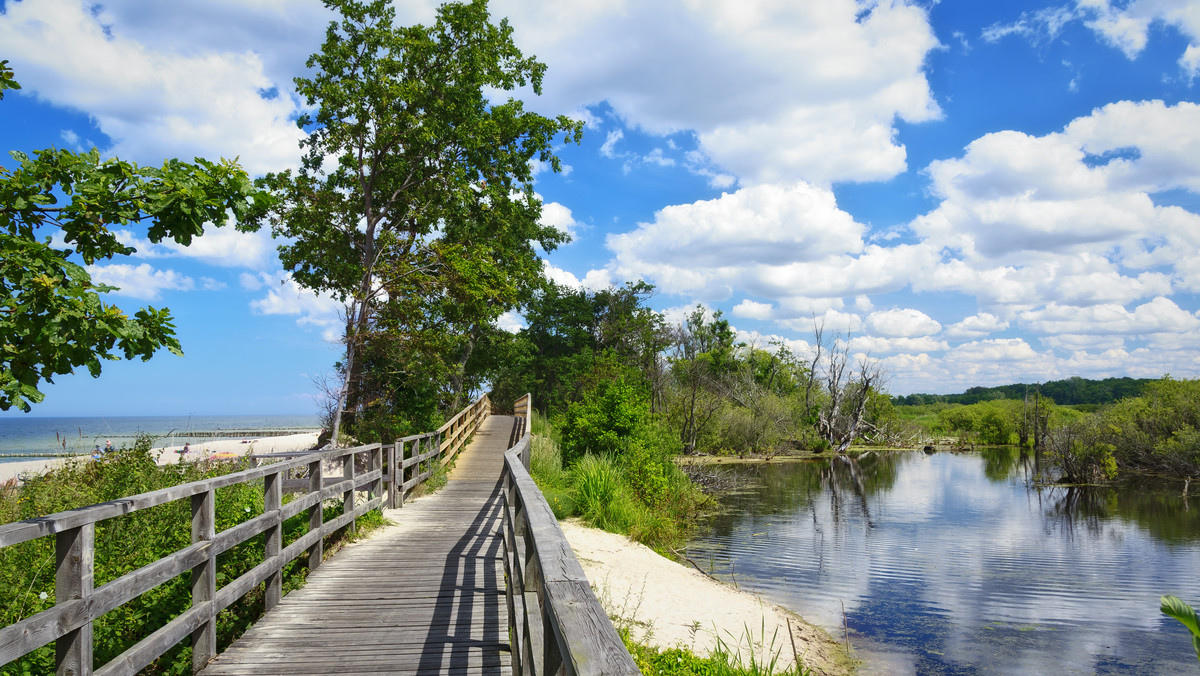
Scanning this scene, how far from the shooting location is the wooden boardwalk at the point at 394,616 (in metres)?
4.73

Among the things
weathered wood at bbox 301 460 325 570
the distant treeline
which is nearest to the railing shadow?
weathered wood at bbox 301 460 325 570

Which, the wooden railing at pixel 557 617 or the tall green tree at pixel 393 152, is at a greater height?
the tall green tree at pixel 393 152

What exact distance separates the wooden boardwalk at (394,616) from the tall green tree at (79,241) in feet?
7.51

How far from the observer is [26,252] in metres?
4.05

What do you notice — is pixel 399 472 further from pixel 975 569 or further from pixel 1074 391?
pixel 1074 391

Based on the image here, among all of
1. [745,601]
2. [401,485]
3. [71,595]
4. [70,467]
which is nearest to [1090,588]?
[745,601]

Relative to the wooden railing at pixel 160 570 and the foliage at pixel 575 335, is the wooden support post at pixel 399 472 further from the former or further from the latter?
the foliage at pixel 575 335

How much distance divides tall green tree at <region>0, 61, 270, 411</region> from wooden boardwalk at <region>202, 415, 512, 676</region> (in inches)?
90.1

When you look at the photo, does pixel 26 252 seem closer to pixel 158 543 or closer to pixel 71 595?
pixel 71 595

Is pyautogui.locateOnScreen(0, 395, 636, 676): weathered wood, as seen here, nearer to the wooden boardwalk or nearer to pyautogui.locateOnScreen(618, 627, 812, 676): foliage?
the wooden boardwalk

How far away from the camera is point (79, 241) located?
4.59 meters

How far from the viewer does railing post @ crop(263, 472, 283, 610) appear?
20.2ft

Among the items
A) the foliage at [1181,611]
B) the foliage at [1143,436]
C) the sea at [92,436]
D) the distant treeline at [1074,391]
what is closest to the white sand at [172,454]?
the sea at [92,436]

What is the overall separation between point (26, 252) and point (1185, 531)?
86.4 ft
